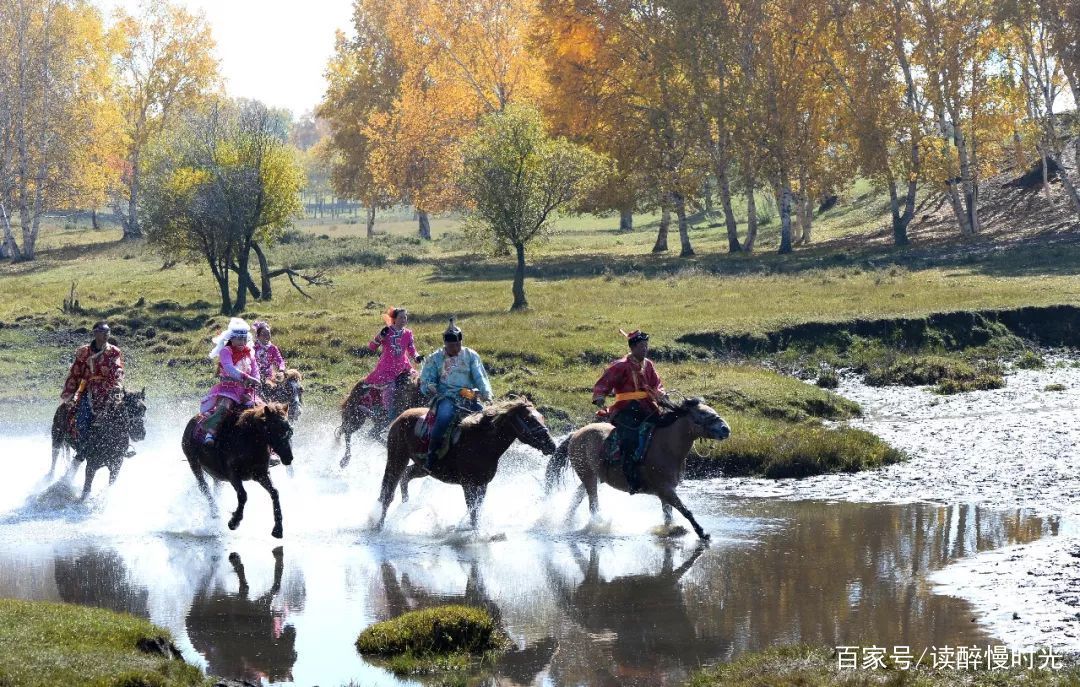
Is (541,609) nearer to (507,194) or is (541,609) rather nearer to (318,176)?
(507,194)

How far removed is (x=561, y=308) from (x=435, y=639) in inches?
1117

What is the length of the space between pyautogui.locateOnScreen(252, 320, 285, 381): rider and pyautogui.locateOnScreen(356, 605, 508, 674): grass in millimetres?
9689

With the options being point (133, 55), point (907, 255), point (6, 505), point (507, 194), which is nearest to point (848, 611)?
point (6, 505)

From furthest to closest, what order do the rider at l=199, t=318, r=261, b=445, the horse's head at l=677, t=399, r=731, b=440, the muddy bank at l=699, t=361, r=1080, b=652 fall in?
the rider at l=199, t=318, r=261, b=445
the horse's head at l=677, t=399, r=731, b=440
the muddy bank at l=699, t=361, r=1080, b=652

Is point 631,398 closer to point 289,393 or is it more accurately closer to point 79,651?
point 289,393

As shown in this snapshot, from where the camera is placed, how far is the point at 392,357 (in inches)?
866

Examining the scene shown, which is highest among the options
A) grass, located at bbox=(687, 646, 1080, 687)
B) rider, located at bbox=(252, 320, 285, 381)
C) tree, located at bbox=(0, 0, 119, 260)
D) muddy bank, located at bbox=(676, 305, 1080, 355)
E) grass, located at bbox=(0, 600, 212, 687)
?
tree, located at bbox=(0, 0, 119, 260)

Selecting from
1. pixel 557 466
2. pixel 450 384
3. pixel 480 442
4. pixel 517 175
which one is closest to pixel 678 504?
pixel 557 466

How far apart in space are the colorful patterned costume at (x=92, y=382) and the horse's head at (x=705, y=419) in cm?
845

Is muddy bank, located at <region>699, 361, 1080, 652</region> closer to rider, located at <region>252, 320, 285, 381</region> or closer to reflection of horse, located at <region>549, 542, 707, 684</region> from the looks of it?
reflection of horse, located at <region>549, 542, 707, 684</region>

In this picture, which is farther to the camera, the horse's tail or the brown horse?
the horse's tail

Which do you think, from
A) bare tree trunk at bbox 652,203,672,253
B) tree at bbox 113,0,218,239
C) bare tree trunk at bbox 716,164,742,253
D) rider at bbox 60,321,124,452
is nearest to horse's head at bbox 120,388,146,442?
rider at bbox 60,321,124,452

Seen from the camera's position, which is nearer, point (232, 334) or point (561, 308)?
point (232, 334)

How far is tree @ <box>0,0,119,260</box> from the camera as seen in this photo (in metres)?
65.1
